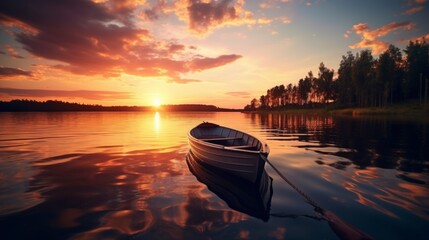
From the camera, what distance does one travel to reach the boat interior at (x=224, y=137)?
48.9 ft

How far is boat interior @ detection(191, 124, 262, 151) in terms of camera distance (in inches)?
587

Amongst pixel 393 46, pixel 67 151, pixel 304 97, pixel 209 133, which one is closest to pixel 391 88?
pixel 393 46

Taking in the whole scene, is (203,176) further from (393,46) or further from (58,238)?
(393,46)

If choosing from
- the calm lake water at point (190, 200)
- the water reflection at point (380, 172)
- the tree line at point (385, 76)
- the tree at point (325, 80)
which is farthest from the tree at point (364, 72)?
the calm lake water at point (190, 200)

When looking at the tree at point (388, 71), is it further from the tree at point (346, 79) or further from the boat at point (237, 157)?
the boat at point (237, 157)

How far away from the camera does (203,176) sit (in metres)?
11.8

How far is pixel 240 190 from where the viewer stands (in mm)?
9578

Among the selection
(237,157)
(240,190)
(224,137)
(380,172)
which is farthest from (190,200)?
(224,137)

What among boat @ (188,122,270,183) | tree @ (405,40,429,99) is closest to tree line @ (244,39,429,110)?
tree @ (405,40,429,99)

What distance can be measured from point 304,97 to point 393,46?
151 ft

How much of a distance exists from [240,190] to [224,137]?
10.2 m

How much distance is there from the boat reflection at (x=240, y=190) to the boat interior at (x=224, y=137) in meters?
2.49

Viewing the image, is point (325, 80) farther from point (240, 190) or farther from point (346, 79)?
point (240, 190)

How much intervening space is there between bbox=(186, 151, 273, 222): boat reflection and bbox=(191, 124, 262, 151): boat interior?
8.18 ft
